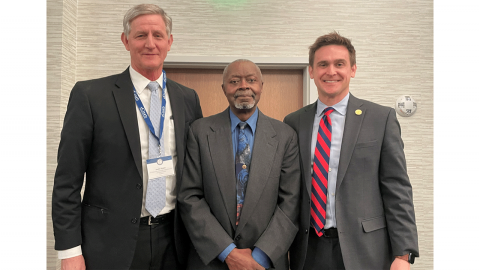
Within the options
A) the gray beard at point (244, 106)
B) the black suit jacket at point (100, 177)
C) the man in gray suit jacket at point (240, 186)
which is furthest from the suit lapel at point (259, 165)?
the black suit jacket at point (100, 177)

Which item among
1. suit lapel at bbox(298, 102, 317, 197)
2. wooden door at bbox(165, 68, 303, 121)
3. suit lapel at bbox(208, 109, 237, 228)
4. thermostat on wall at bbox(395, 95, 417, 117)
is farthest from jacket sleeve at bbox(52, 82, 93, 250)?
thermostat on wall at bbox(395, 95, 417, 117)

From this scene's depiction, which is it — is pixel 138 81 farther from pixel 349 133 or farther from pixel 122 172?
pixel 349 133

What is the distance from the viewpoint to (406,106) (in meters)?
3.17

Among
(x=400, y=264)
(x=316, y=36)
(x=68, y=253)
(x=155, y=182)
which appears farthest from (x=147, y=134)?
(x=316, y=36)

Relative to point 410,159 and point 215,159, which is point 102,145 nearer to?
point 215,159

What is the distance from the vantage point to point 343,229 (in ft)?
5.60

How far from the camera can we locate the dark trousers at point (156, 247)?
166 cm

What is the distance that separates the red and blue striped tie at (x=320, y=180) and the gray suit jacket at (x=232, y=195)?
0.31 ft

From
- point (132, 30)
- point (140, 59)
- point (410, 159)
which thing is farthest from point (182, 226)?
point (410, 159)

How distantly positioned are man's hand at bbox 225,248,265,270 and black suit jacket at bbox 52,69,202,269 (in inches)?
18.8

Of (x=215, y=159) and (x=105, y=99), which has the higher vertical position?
(x=105, y=99)

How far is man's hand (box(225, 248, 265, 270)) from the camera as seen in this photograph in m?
1.65

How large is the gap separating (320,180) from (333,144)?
209mm
